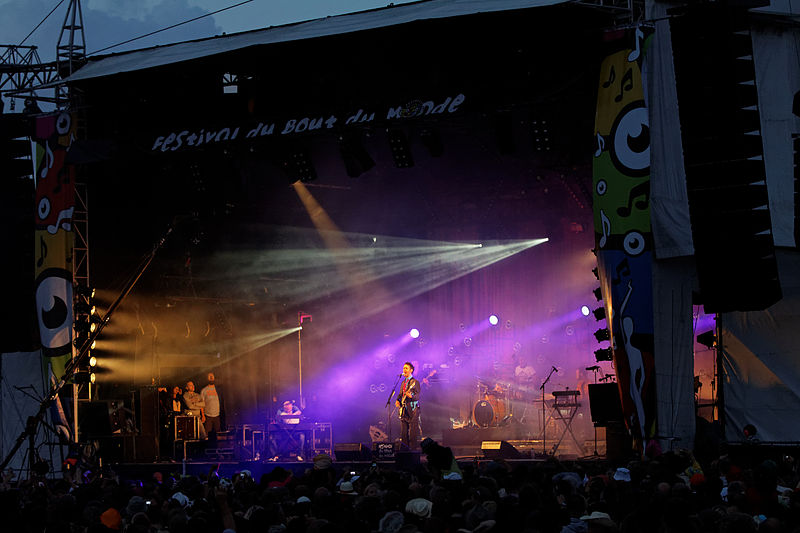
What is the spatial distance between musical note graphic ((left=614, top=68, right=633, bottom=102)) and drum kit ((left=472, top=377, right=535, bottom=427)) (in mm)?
11023

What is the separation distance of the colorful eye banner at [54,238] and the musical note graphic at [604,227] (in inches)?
427

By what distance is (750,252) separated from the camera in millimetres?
15078

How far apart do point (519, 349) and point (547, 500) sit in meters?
21.5

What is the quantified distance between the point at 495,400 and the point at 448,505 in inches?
720

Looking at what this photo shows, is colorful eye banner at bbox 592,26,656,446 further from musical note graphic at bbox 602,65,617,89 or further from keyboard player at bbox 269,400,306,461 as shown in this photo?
keyboard player at bbox 269,400,306,461

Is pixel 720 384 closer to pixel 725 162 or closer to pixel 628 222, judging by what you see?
pixel 628 222

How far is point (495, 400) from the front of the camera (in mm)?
25672

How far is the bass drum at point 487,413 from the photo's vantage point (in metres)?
25.0

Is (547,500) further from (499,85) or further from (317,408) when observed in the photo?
(317,408)

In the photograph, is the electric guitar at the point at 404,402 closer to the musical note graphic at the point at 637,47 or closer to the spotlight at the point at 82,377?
the spotlight at the point at 82,377

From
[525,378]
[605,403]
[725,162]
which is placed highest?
[725,162]

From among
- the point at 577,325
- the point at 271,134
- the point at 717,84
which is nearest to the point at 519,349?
the point at 577,325

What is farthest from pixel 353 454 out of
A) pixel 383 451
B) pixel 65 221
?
pixel 65 221

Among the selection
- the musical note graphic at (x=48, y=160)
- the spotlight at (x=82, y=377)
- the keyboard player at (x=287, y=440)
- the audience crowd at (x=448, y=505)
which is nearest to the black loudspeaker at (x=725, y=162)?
the audience crowd at (x=448, y=505)
